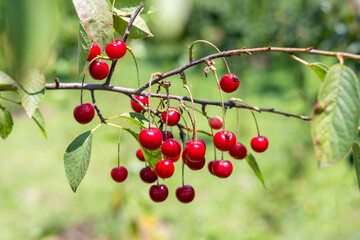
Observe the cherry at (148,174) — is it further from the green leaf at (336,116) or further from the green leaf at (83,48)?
the green leaf at (336,116)

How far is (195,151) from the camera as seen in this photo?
74 centimetres

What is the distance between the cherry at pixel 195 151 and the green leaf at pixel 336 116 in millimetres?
284

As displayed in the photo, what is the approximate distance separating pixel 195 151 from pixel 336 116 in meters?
0.31

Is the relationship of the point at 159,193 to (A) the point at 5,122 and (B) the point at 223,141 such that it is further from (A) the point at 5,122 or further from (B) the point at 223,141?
(A) the point at 5,122

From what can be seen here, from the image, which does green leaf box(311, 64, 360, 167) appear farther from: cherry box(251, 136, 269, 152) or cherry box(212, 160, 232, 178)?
cherry box(251, 136, 269, 152)

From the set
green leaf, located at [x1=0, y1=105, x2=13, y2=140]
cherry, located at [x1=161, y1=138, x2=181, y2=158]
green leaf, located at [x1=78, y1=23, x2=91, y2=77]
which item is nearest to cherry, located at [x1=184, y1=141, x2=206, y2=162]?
cherry, located at [x1=161, y1=138, x2=181, y2=158]

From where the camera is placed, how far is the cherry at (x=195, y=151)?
74cm

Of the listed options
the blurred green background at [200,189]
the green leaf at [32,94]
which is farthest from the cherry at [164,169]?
the blurred green background at [200,189]

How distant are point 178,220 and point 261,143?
2.06 meters

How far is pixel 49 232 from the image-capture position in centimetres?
199

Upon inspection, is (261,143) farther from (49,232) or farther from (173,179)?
(173,179)

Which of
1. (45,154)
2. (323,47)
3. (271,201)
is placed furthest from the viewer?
(45,154)

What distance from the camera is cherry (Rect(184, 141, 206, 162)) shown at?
0.74 meters

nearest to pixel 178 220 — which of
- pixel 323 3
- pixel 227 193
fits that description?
pixel 227 193
